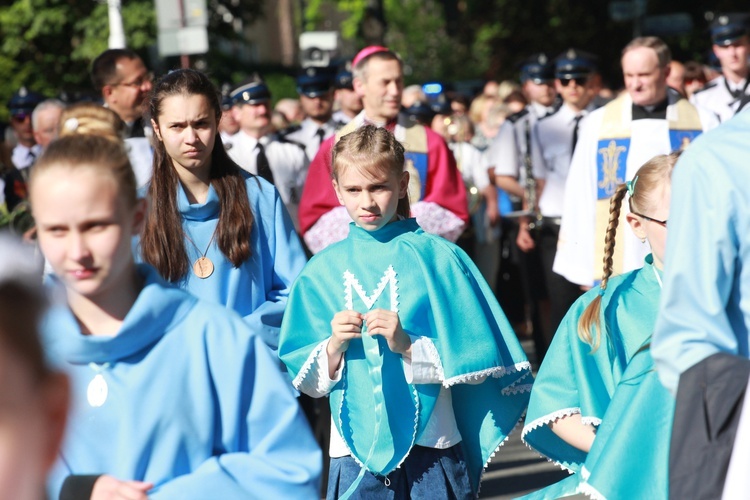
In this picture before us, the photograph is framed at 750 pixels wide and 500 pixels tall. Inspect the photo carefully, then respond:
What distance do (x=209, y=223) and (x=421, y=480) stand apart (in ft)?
3.84

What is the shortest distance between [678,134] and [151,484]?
5.14m

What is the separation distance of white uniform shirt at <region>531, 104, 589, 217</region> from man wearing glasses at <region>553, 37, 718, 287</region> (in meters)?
2.11

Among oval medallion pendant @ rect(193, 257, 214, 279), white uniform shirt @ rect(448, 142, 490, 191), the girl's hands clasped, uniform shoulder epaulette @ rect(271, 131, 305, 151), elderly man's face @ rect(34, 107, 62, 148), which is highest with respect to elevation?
elderly man's face @ rect(34, 107, 62, 148)

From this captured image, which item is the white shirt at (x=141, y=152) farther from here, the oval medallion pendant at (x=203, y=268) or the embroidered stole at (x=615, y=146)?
the embroidered stole at (x=615, y=146)

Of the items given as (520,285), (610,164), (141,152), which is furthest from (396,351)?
(520,285)

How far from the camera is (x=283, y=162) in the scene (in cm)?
1028

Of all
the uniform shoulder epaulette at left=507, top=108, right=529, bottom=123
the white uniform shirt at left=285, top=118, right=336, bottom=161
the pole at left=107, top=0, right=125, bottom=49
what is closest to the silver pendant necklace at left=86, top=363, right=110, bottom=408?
the white uniform shirt at left=285, top=118, right=336, bottom=161

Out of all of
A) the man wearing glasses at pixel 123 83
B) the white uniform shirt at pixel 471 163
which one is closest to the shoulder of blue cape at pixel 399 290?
the man wearing glasses at pixel 123 83

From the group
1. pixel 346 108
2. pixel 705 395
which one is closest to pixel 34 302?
pixel 705 395

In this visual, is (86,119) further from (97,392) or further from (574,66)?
(574,66)

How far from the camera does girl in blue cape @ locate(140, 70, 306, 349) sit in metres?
5.02

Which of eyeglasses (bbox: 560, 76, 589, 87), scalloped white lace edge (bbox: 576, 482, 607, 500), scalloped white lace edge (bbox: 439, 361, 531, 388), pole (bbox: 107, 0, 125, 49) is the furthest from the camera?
pole (bbox: 107, 0, 125, 49)

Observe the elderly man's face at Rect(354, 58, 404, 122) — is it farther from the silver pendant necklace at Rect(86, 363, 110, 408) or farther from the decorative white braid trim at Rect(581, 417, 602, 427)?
the silver pendant necklace at Rect(86, 363, 110, 408)

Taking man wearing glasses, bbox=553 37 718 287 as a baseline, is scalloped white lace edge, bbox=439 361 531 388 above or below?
below
